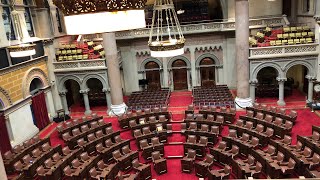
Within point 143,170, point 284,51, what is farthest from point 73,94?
point 284,51

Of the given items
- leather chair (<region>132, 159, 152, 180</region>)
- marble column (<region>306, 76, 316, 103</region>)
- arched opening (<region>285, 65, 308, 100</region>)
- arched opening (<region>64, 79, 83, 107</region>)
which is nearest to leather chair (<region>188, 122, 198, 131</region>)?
leather chair (<region>132, 159, 152, 180</region>)

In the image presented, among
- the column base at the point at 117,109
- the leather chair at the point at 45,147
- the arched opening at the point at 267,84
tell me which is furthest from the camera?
the arched opening at the point at 267,84

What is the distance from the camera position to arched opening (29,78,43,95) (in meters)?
19.8

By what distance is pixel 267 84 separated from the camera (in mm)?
23312

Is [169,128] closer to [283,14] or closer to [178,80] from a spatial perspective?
[178,80]

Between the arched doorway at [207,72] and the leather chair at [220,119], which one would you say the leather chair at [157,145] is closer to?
the leather chair at [220,119]

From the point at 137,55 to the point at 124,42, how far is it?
1545 mm

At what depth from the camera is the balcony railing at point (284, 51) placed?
19.0 meters

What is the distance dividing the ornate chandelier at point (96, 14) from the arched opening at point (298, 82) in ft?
69.8

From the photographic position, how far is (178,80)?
2572 centimetres

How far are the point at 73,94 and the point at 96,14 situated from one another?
23.6 metres

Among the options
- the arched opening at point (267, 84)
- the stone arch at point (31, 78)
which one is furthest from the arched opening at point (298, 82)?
the stone arch at point (31, 78)

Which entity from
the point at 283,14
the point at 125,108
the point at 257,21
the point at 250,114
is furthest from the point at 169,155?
the point at 283,14

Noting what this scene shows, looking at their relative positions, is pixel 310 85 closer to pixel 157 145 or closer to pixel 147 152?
pixel 157 145
